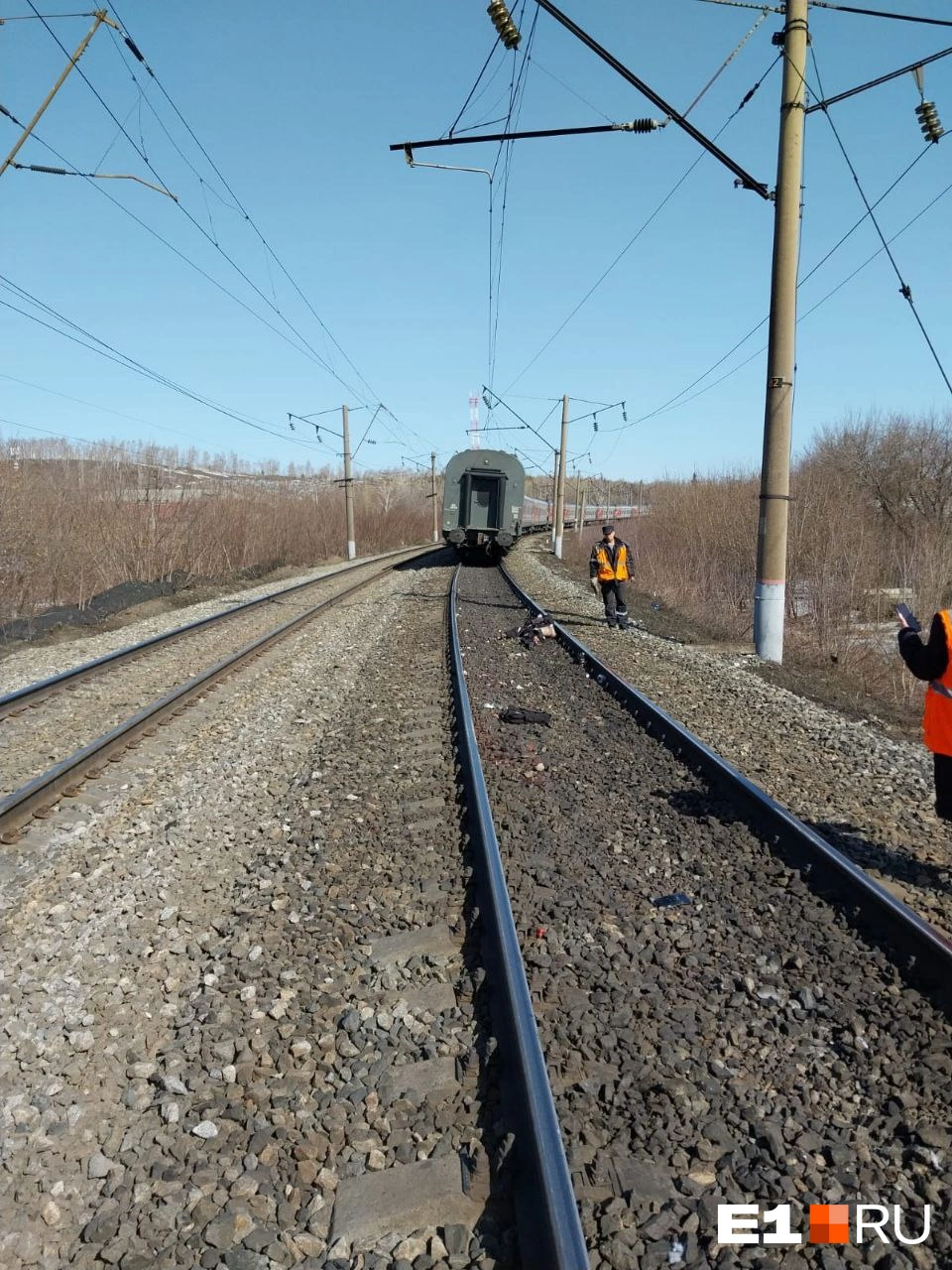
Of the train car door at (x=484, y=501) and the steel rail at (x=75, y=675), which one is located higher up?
the train car door at (x=484, y=501)

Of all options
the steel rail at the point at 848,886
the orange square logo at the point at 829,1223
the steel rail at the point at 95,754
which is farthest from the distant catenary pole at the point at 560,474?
the orange square logo at the point at 829,1223

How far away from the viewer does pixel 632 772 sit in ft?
21.9

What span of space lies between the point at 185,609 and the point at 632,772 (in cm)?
1541

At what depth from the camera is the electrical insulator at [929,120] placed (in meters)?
9.71

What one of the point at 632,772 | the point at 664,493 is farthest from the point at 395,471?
the point at 632,772

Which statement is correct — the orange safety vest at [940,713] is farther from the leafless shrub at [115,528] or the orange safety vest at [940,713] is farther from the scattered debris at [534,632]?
the leafless shrub at [115,528]

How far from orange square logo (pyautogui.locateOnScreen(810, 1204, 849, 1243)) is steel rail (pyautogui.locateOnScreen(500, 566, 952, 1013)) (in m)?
1.20

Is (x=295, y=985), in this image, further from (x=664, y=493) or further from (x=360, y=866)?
(x=664, y=493)

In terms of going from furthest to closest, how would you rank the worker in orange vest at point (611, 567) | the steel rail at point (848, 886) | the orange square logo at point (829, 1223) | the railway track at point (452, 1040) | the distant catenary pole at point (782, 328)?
the worker in orange vest at point (611, 567) → the distant catenary pole at point (782, 328) → the steel rail at point (848, 886) → the railway track at point (452, 1040) → the orange square logo at point (829, 1223)

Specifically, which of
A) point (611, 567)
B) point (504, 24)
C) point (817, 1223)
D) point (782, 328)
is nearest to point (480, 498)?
point (611, 567)

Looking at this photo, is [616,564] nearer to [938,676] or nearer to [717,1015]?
[938,676]

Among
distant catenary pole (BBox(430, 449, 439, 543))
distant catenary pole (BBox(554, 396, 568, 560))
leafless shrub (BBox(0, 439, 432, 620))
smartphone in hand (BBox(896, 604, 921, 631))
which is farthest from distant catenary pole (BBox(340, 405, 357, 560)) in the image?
smartphone in hand (BBox(896, 604, 921, 631))

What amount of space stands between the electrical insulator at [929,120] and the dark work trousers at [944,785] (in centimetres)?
853

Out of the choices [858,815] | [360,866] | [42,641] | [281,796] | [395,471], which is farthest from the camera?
[395,471]
